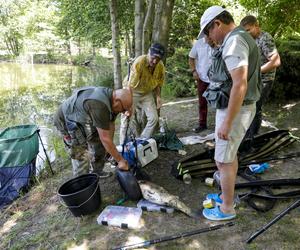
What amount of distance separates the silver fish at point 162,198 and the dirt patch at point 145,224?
0.07m

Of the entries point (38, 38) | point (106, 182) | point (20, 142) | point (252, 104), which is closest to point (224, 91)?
point (252, 104)

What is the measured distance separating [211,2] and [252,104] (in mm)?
11383

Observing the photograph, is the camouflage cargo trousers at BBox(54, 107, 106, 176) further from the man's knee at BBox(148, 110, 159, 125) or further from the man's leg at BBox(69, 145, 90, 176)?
the man's knee at BBox(148, 110, 159, 125)

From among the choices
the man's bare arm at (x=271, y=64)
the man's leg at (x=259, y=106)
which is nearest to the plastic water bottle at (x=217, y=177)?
the man's leg at (x=259, y=106)

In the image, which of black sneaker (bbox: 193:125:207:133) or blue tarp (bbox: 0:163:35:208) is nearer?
blue tarp (bbox: 0:163:35:208)

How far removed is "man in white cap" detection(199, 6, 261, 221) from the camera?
2.18 meters

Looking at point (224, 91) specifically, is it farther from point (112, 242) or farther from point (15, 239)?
point (15, 239)

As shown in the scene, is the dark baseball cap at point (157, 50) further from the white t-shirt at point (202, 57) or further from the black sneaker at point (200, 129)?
the black sneaker at point (200, 129)

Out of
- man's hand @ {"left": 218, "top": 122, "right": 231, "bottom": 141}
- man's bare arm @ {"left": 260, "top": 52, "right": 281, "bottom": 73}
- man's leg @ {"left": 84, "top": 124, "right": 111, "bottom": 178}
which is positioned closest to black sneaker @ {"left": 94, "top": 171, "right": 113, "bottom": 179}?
man's leg @ {"left": 84, "top": 124, "right": 111, "bottom": 178}

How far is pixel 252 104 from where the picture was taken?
2.47 meters

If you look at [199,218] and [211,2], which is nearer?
[199,218]

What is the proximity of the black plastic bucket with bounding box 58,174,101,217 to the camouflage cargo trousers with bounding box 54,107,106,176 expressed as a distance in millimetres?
354

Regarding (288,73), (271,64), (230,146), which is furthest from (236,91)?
(288,73)

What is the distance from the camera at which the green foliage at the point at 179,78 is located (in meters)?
9.12
